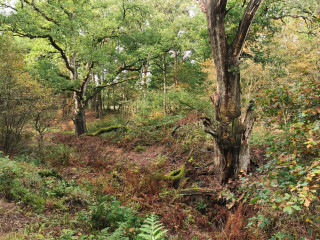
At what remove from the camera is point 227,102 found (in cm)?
554

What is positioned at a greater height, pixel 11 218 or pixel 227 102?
pixel 227 102

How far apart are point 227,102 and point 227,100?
2.2 inches

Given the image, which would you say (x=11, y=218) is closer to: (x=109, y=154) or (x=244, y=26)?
(x=109, y=154)

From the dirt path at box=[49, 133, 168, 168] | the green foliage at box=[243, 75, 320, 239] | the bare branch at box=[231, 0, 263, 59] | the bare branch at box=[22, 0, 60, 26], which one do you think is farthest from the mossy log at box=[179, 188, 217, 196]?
the bare branch at box=[22, 0, 60, 26]

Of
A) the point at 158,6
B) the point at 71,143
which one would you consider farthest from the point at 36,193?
the point at 158,6

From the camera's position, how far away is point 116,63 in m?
15.0

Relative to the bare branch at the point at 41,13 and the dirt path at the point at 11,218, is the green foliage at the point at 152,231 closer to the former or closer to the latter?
the dirt path at the point at 11,218

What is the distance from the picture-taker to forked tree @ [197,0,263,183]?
16.7ft

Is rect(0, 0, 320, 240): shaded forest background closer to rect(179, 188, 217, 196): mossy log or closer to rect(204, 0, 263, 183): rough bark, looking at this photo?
rect(179, 188, 217, 196): mossy log

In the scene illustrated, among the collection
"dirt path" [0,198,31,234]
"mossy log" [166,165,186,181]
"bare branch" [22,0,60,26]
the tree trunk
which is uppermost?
"bare branch" [22,0,60,26]

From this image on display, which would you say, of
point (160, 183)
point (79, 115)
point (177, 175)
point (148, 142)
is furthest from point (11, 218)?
point (79, 115)

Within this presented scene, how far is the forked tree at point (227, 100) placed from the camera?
5078 millimetres

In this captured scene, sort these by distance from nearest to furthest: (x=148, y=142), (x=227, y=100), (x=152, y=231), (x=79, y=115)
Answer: (x=152, y=231)
(x=227, y=100)
(x=148, y=142)
(x=79, y=115)

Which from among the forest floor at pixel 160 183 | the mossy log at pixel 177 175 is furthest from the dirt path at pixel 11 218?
the mossy log at pixel 177 175
